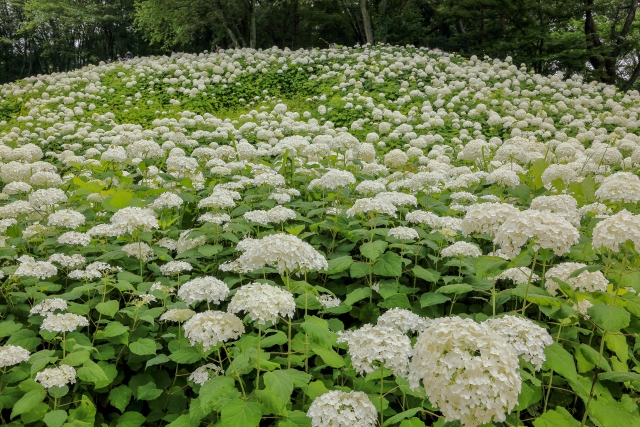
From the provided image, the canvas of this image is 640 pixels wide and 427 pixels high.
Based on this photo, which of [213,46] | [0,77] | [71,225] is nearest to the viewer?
[71,225]

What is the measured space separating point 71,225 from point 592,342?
3.88 meters

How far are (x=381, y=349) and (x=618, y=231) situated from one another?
1247 mm

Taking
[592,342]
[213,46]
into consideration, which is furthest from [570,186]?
[213,46]

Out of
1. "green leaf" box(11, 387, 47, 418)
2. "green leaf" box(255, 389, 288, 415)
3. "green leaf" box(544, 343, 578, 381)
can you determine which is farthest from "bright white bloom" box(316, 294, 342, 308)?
"green leaf" box(11, 387, 47, 418)

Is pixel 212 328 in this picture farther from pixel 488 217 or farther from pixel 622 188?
pixel 622 188

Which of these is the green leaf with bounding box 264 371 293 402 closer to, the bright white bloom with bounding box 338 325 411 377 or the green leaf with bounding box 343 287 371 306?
the bright white bloom with bounding box 338 325 411 377

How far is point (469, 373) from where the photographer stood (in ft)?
4.80

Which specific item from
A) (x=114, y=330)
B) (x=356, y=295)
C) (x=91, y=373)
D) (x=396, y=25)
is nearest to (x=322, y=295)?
(x=356, y=295)

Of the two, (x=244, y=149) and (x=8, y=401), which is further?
(x=244, y=149)

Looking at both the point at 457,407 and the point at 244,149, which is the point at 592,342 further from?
the point at 244,149

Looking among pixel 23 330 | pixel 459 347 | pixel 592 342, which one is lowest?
pixel 592 342

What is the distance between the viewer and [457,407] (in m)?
1.47

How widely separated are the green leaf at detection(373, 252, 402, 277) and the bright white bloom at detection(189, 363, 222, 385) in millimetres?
1239

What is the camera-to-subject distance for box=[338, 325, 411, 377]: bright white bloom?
6.47 feet
